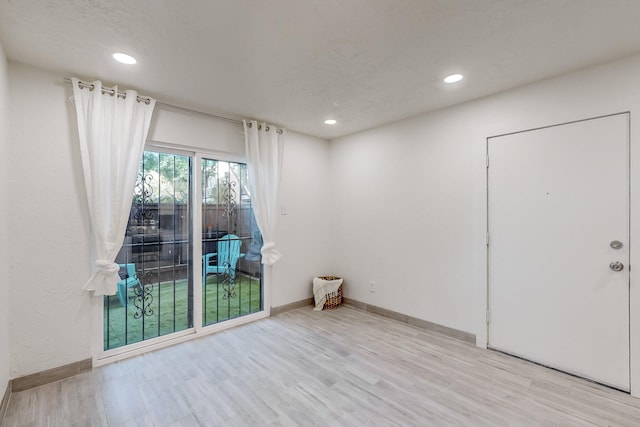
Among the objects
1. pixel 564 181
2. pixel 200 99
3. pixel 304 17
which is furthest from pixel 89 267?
pixel 564 181

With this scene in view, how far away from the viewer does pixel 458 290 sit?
3.11 meters

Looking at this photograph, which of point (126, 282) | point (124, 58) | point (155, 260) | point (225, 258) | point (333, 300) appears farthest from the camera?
point (333, 300)

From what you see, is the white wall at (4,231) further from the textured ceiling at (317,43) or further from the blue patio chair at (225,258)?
the blue patio chair at (225,258)

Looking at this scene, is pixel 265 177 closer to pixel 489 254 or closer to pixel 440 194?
pixel 440 194

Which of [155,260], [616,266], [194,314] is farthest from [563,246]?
[155,260]

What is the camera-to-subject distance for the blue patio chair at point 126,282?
2.81 metres

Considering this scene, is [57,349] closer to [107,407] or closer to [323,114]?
[107,407]

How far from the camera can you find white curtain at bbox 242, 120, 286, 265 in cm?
355

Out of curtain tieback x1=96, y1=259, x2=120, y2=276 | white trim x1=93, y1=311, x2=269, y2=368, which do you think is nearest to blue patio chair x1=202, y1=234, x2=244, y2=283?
white trim x1=93, y1=311, x2=269, y2=368

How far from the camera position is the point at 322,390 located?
88.1 inches

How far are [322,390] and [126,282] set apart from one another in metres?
2.16

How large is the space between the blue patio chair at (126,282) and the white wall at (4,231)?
0.78 meters

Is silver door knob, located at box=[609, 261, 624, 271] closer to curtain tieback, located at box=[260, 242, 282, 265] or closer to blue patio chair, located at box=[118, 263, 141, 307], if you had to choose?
curtain tieback, located at box=[260, 242, 282, 265]

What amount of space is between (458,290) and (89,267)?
12.0 feet
